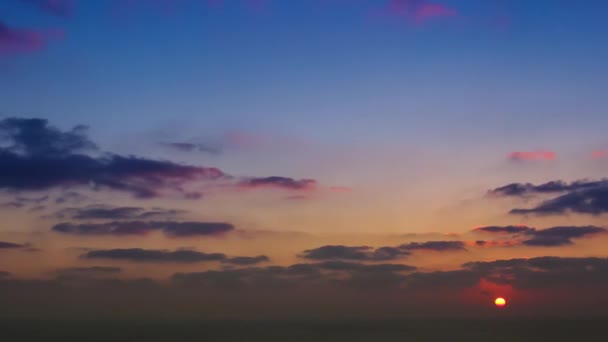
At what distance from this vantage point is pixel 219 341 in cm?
11831

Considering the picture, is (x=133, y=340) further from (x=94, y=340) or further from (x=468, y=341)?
(x=468, y=341)

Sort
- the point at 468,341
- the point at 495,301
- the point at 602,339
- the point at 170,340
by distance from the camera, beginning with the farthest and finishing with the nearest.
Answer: the point at 170,340 < the point at 468,341 < the point at 602,339 < the point at 495,301

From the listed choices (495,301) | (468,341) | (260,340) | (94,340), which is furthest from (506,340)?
(495,301)

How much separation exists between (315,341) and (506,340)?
109 ft

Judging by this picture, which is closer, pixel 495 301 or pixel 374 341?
pixel 495 301

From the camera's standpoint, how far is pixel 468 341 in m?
112

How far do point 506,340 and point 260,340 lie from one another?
4316cm

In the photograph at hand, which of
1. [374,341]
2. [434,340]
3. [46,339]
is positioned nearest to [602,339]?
[434,340]

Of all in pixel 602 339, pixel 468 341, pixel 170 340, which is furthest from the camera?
pixel 170 340

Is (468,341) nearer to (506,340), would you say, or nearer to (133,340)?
(506,340)

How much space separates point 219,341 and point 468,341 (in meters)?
45.7

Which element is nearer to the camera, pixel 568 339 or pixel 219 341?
pixel 568 339

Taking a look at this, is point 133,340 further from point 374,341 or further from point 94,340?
point 374,341

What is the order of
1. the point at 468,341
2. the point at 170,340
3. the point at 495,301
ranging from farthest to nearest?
1. the point at 170,340
2. the point at 468,341
3. the point at 495,301
